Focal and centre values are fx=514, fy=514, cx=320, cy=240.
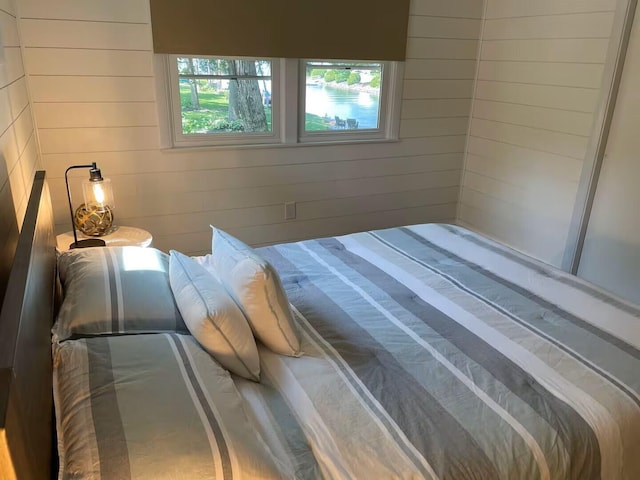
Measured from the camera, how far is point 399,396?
1.39 m

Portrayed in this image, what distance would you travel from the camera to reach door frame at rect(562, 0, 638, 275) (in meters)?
2.87

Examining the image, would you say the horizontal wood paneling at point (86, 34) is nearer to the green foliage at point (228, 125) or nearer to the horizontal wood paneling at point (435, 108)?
the green foliage at point (228, 125)

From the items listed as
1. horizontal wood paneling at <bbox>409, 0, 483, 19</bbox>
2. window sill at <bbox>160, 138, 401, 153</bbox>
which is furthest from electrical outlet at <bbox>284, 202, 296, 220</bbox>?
horizontal wood paneling at <bbox>409, 0, 483, 19</bbox>

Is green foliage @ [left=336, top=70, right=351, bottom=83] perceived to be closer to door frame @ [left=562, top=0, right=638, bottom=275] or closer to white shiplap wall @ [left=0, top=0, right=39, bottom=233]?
door frame @ [left=562, top=0, right=638, bottom=275]

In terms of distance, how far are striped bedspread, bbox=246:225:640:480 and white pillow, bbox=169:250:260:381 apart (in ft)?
0.21

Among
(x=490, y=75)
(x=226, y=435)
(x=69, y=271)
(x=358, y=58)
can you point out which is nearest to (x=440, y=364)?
(x=226, y=435)

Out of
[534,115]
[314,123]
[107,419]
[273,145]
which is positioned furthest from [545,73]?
[107,419]

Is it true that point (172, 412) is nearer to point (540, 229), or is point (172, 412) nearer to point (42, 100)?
point (42, 100)

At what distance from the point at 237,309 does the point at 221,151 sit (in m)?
1.97

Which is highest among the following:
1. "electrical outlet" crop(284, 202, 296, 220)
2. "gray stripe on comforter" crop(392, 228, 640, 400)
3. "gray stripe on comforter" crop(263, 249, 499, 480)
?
"gray stripe on comforter" crop(392, 228, 640, 400)

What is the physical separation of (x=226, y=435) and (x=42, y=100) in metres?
2.45

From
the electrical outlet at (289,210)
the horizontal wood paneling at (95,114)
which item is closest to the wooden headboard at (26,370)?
the horizontal wood paneling at (95,114)

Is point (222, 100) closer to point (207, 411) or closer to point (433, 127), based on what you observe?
point (433, 127)

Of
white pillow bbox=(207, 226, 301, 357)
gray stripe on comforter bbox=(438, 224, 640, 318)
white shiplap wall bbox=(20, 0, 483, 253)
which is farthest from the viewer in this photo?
white shiplap wall bbox=(20, 0, 483, 253)
